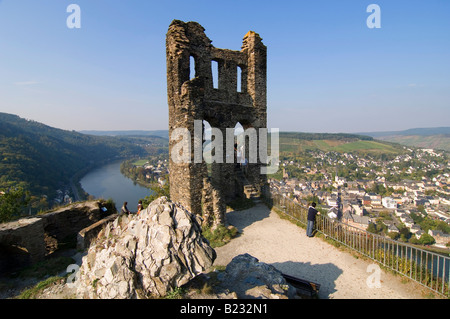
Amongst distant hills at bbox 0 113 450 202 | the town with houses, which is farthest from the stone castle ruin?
distant hills at bbox 0 113 450 202

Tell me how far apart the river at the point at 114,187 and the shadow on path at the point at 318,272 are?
38.6 metres

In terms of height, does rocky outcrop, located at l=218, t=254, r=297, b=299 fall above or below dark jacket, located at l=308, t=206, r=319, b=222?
below

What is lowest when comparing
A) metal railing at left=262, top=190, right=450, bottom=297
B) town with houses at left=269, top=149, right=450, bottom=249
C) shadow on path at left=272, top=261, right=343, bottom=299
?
town with houses at left=269, top=149, right=450, bottom=249

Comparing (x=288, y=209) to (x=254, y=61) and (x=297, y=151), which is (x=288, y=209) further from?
(x=297, y=151)

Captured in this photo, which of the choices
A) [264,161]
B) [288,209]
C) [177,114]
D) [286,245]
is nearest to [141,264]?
[286,245]

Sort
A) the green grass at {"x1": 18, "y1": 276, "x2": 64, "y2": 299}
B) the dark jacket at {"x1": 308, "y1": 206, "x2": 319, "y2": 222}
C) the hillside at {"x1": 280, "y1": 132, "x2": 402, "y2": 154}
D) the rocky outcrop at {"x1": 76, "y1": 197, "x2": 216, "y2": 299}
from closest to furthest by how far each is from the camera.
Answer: the rocky outcrop at {"x1": 76, "y1": 197, "x2": 216, "y2": 299}, the green grass at {"x1": 18, "y1": 276, "x2": 64, "y2": 299}, the dark jacket at {"x1": 308, "y1": 206, "x2": 319, "y2": 222}, the hillside at {"x1": 280, "y1": 132, "x2": 402, "y2": 154}

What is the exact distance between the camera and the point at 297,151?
9281cm

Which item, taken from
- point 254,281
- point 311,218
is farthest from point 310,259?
point 254,281

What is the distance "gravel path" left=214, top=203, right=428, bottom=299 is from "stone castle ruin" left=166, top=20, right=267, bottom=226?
1875mm

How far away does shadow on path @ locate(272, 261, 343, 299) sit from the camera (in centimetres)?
631

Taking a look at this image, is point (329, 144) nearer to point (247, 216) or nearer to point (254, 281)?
point (247, 216)

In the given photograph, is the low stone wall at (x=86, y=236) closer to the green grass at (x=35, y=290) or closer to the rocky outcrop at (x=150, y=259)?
the green grass at (x=35, y=290)

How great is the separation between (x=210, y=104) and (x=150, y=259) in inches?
386

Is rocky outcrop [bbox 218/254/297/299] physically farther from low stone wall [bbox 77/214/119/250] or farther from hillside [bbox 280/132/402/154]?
hillside [bbox 280/132/402/154]
